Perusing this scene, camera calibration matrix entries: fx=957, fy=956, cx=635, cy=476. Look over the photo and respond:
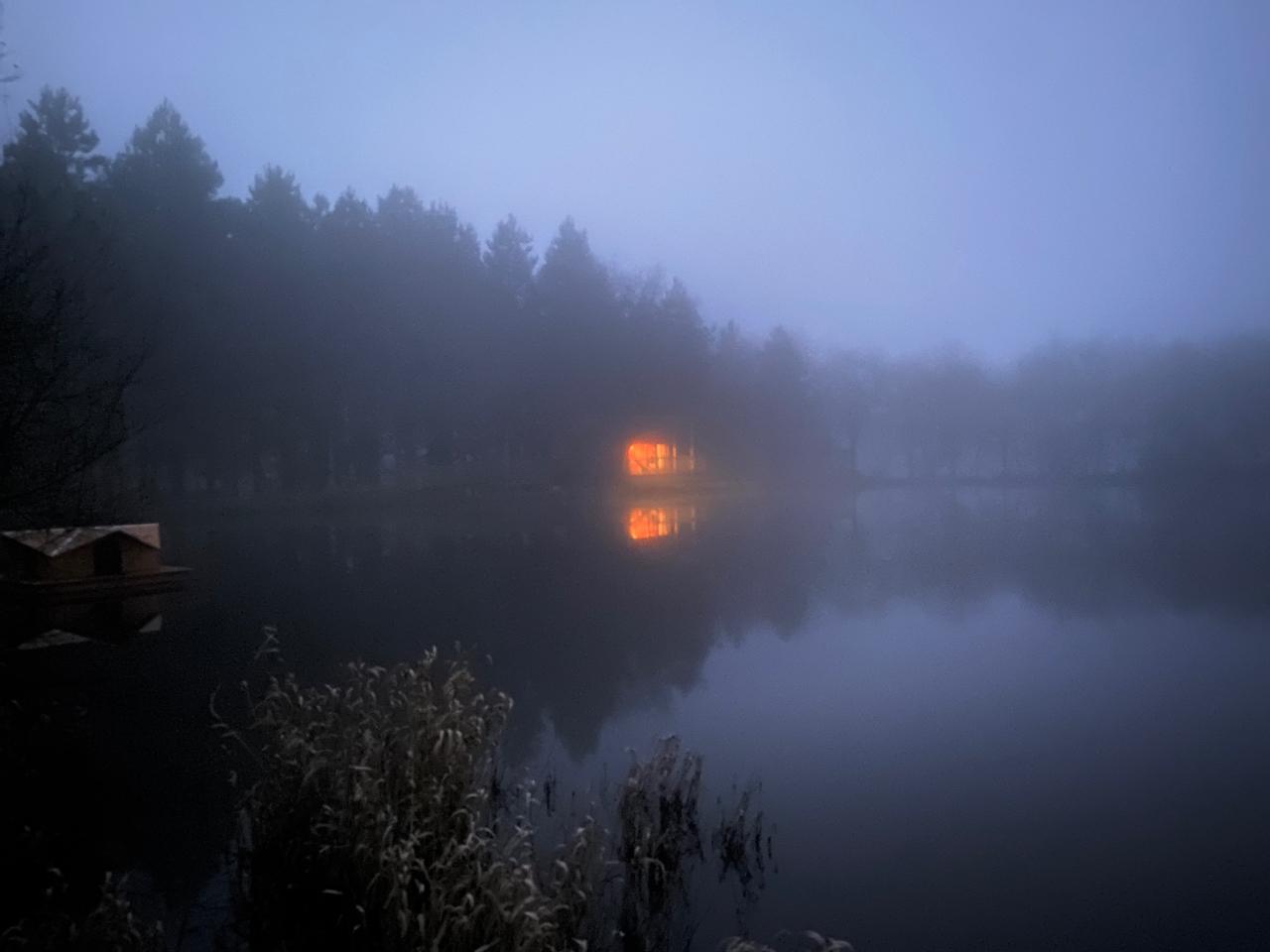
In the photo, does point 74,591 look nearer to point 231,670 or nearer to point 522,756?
point 231,670

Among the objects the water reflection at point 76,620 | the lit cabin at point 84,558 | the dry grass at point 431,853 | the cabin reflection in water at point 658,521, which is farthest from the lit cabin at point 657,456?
the dry grass at point 431,853

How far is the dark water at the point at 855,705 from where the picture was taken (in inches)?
219

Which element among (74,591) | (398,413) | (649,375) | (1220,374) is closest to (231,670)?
(74,591)

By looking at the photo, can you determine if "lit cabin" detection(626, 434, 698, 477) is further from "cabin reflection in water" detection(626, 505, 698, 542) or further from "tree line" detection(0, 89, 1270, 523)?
"cabin reflection in water" detection(626, 505, 698, 542)

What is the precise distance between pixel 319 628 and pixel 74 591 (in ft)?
16.9

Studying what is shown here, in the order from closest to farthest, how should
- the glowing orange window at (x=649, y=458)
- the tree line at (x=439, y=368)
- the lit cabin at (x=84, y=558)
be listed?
the lit cabin at (x=84, y=558) < the tree line at (x=439, y=368) < the glowing orange window at (x=649, y=458)

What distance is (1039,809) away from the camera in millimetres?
6742

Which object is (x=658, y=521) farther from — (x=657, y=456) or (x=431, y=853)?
(x=431, y=853)

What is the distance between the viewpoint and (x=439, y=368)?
4434 centimetres

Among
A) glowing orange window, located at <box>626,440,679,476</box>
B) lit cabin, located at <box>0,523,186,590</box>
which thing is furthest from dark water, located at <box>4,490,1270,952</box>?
glowing orange window, located at <box>626,440,679,476</box>

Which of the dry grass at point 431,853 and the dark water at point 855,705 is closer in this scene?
the dry grass at point 431,853

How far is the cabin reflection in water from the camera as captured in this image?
85.4 feet

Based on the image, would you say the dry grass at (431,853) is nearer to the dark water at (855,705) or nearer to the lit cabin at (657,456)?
the dark water at (855,705)

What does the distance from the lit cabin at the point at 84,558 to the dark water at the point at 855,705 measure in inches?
45.6
